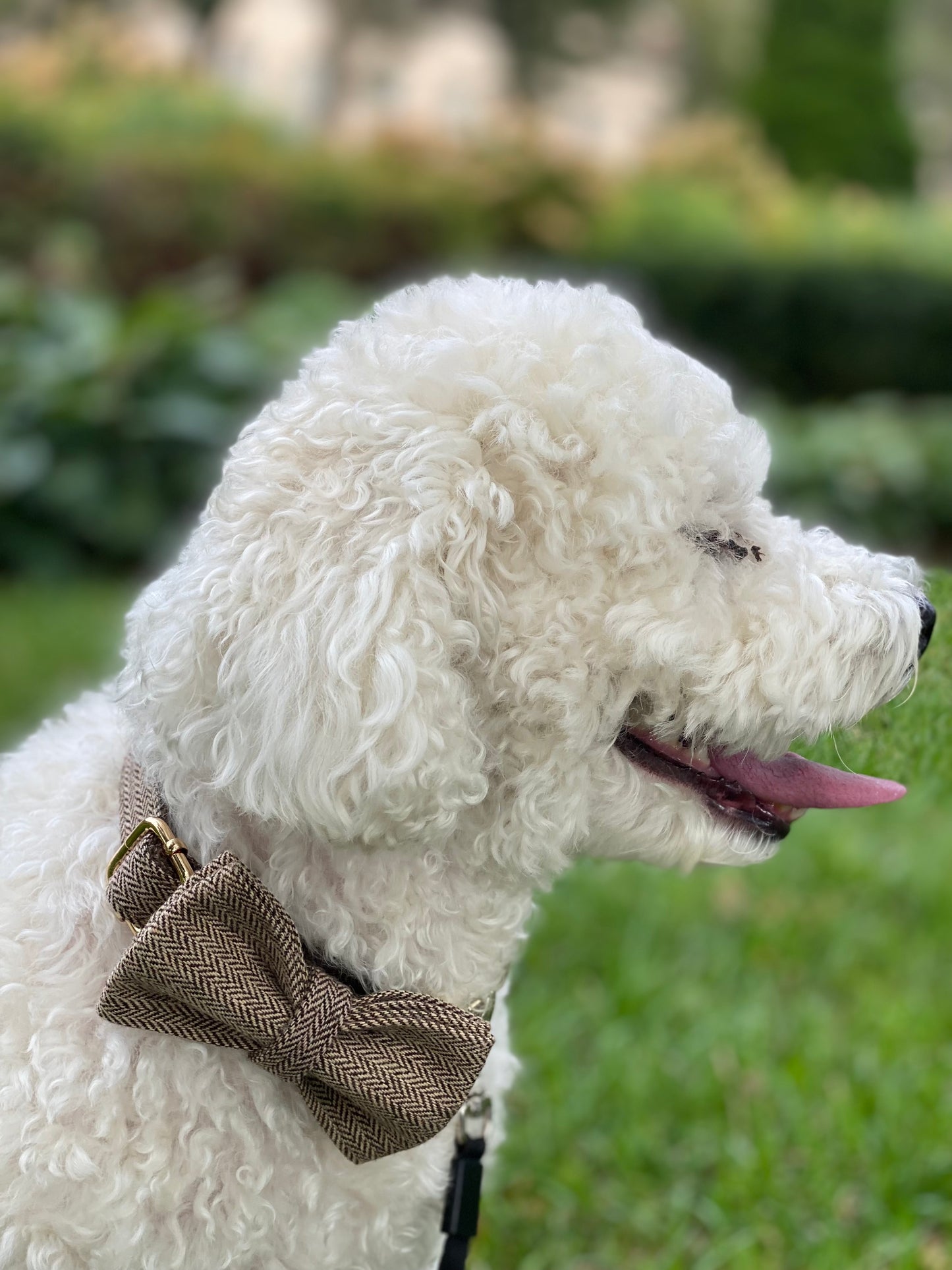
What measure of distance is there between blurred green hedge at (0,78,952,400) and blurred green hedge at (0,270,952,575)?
7.86 ft

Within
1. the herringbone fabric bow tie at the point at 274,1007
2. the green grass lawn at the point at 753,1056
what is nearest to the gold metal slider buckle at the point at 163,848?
the herringbone fabric bow tie at the point at 274,1007

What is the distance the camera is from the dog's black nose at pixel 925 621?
1.52 m

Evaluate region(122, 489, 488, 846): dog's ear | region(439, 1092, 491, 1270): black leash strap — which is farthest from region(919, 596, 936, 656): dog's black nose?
region(439, 1092, 491, 1270): black leash strap

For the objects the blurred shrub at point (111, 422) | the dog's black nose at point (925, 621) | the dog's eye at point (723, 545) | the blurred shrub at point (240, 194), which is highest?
the dog's eye at point (723, 545)

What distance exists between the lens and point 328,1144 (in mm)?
1503

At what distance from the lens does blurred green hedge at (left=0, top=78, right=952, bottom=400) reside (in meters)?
8.76

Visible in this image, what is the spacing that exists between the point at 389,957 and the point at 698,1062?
1.60m

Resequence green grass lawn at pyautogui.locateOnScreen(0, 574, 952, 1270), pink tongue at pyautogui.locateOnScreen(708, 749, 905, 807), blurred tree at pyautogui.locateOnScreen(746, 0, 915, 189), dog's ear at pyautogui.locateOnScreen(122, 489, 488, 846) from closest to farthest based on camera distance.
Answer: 1. dog's ear at pyautogui.locateOnScreen(122, 489, 488, 846)
2. pink tongue at pyautogui.locateOnScreen(708, 749, 905, 807)
3. green grass lawn at pyautogui.locateOnScreen(0, 574, 952, 1270)
4. blurred tree at pyautogui.locateOnScreen(746, 0, 915, 189)

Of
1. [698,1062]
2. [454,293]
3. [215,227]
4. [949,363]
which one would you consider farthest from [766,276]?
[454,293]

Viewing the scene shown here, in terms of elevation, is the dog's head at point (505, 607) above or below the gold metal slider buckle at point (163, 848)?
above

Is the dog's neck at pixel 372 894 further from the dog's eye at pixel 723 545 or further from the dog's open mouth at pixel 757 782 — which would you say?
the dog's eye at pixel 723 545

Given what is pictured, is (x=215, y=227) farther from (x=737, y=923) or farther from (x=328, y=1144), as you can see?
(x=328, y=1144)

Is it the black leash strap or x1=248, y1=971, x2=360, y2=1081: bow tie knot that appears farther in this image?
the black leash strap

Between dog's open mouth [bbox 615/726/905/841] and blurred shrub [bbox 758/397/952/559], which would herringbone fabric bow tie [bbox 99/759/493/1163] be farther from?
blurred shrub [bbox 758/397/952/559]
